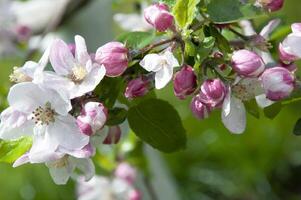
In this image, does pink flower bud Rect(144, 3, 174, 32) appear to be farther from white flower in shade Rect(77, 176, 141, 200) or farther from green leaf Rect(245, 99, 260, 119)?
white flower in shade Rect(77, 176, 141, 200)

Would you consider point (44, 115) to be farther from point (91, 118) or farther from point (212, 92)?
point (212, 92)

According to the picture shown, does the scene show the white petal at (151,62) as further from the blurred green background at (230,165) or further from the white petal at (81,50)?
the blurred green background at (230,165)

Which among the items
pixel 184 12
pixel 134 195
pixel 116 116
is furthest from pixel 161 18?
pixel 134 195

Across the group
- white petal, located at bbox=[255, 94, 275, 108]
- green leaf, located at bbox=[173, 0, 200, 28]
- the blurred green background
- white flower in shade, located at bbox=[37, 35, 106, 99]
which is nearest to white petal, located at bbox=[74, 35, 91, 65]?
white flower in shade, located at bbox=[37, 35, 106, 99]

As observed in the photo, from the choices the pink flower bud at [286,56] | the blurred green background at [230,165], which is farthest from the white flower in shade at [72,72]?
the blurred green background at [230,165]

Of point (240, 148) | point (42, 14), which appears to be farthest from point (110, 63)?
point (240, 148)
